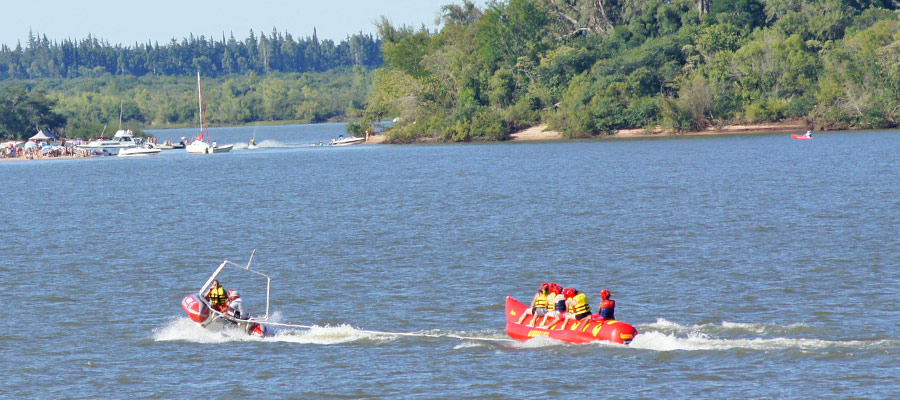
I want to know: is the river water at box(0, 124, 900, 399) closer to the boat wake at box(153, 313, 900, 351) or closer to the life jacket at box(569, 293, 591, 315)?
the boat wake at box(153, 313, 900, 351)

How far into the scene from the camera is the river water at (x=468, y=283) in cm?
2712

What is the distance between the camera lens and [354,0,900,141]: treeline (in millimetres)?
120875

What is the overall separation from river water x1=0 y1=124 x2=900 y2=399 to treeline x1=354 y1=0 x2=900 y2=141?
137ft

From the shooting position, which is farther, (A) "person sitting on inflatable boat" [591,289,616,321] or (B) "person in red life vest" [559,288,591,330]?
(B) "person in red life vest" [559,288,591,330]

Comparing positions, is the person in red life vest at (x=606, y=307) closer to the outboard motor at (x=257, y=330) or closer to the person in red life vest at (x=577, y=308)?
the person in red life vest at (x=577, y=308)

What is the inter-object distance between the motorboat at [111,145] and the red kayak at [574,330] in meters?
121

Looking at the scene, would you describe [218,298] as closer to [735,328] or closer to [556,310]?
[556,310]

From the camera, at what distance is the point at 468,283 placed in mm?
38406

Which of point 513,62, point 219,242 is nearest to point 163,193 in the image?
Answer: point 219,242

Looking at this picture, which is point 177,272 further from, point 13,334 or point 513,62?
point 513,62

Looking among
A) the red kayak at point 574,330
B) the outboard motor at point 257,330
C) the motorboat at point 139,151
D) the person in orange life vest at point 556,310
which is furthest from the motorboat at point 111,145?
the person in orange life vest at point 556,310

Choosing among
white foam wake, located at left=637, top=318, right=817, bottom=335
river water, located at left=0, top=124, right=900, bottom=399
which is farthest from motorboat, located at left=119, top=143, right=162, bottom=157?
white foam wake, located at left=637, top=318, right=817, bottom=335

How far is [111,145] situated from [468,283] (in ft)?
375

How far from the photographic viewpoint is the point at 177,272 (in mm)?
42875
